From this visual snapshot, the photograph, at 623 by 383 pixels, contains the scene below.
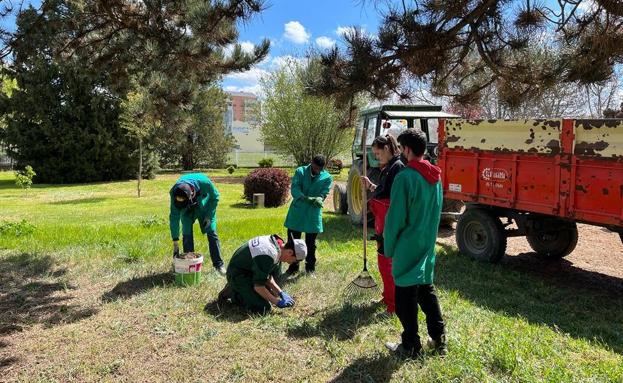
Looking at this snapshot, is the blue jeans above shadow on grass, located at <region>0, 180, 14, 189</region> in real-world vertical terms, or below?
above

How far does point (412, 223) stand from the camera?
3537mm

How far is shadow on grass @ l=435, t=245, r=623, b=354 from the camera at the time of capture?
190 inches

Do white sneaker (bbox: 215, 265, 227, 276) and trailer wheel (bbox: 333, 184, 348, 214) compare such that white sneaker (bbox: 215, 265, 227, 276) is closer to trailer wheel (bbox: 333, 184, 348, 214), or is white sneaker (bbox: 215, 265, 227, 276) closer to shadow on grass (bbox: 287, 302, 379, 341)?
shadow on grass (bbox: 287, 302, 379, 341)

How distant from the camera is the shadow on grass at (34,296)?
4.99 meters

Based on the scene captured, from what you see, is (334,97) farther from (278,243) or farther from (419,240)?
(419,240)

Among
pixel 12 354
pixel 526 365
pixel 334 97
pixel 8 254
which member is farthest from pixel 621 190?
pixel 8 254

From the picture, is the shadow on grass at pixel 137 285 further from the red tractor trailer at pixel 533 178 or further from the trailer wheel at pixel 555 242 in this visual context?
the trailer wheel at pixel 555 242

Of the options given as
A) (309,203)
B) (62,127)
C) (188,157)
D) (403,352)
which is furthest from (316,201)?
(188,157)

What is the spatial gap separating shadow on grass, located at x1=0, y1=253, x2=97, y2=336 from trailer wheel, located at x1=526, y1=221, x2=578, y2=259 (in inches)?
232

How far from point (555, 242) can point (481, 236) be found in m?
1.17

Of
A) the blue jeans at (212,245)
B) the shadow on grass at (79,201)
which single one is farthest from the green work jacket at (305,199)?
the shadow on grass at (79,201)

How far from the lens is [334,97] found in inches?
231

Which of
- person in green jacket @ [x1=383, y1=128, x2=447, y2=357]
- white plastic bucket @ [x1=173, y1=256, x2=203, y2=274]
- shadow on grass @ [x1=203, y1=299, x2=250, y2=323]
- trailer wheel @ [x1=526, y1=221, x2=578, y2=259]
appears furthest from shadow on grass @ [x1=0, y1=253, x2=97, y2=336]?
trailer wheel @ [x1=526, y1=221, x2=578, y2=259]

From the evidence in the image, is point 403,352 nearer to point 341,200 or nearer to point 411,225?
point 411,225
